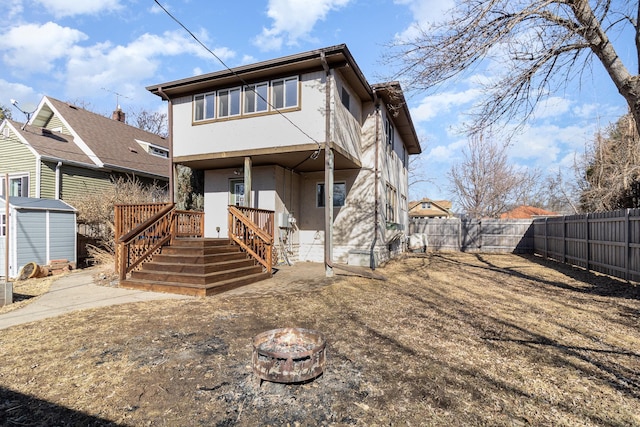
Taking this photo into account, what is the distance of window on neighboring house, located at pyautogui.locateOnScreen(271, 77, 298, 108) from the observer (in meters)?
9.32

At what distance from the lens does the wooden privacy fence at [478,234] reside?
665 inches

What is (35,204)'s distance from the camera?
998cm

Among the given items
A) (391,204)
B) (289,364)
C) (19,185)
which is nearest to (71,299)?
(289,364)

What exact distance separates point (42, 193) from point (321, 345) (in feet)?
47.7

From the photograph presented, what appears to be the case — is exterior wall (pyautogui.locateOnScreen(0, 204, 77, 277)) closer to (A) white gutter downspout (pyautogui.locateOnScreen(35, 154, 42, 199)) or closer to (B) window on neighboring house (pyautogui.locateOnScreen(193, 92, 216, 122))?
(A) white gutter downspout (pyautogui.locateOnScreen(35, 154, 42, 199))

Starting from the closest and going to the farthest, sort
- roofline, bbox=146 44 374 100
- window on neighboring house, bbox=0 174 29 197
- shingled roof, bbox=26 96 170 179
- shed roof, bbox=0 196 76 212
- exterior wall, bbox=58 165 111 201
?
roofline, bbox=146 44 374 100 → shed roof, bbox=0 196 76 212 → window on neighboring house, bbox=0 174 29 197 → exterior wall, bbox=58 165 111 201 → shingled roof, bbox=26 96 170 179

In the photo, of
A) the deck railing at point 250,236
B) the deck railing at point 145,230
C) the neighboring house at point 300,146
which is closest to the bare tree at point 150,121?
the neighboring house at point 300,146

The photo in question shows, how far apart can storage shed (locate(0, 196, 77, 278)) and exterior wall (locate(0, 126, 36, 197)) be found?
3361 millimetres

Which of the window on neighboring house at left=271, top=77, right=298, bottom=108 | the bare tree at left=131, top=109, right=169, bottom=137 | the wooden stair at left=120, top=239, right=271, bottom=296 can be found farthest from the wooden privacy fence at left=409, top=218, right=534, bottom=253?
the bare tree at left=131, top=109, right=169, bottom=137

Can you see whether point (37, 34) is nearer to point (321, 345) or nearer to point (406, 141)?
point (321, 345)

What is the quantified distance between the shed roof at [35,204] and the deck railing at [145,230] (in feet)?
10.8

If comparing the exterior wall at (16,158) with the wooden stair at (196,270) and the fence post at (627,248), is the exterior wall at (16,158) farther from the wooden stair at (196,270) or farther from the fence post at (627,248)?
the fence post at (627,248)

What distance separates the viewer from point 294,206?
11828 mm

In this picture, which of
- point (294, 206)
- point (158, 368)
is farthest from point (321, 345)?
point (294, 206)
